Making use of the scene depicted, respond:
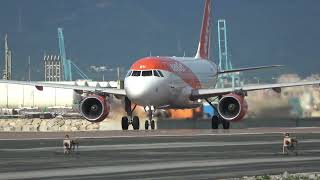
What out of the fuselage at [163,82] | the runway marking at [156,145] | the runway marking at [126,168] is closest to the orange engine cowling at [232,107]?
the fuselage at [163,82]

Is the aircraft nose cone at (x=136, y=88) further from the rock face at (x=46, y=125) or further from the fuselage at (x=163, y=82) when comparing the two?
the rock face at (x=46, y=125)

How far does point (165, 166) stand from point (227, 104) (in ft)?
97.7

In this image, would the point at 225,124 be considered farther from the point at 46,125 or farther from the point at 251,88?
the point at 46,125

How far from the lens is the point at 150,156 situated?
2731cm

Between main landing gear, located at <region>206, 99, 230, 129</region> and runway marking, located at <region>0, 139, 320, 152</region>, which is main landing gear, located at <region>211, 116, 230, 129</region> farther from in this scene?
runway marking, located at <region>0, 139, 320, 152</region>

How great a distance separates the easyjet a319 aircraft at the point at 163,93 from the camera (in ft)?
171

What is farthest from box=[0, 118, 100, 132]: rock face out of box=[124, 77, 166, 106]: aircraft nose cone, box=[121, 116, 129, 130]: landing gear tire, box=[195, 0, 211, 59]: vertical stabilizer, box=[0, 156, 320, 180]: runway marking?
box=[0, 156, 320, 180]: runway marking

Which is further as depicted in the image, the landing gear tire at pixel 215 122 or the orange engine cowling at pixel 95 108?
the landing gear tire at pixel 215 122

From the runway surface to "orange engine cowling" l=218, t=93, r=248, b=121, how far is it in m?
14.7

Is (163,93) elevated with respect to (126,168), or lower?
elevated

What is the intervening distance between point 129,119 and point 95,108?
10.2 feet

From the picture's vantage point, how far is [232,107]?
52.2 metres

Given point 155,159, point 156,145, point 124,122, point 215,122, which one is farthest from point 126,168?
point 215,122

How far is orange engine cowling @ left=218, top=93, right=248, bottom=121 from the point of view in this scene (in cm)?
5149
